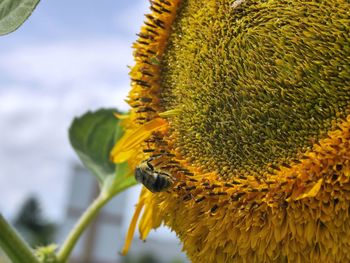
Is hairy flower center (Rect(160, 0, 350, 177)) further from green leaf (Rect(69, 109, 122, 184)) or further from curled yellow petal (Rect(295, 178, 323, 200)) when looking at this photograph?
green leaf (Rect(69, 109, 122, 184))

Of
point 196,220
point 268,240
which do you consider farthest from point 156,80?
point 268,240

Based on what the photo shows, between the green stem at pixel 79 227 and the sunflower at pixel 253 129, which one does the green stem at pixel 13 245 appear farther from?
the sunflower at pixel 253 129

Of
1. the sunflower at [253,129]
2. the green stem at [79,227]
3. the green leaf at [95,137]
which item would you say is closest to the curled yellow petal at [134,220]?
the sunflower at [253,129]

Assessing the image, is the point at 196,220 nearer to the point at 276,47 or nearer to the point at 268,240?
the point at 268,240

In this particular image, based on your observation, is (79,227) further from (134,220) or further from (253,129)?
(253,129)

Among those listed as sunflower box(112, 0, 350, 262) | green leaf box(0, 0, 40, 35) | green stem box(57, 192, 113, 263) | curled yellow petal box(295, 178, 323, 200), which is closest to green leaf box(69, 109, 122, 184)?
green stem box(57, 192, 113, 263)

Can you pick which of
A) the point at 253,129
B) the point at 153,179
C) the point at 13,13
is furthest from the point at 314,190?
the point at 13,13
